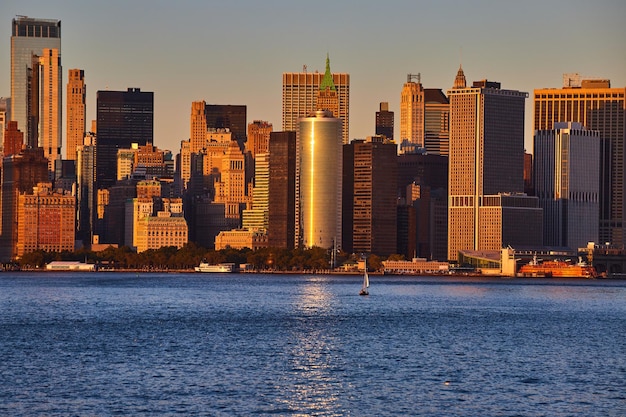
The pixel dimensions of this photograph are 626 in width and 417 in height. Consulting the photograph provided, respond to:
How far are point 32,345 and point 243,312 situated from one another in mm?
42160

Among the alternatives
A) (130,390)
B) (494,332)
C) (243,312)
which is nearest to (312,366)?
(130,390)

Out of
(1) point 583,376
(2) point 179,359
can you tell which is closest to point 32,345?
(2) point 179,359

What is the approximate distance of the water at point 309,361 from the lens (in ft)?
234

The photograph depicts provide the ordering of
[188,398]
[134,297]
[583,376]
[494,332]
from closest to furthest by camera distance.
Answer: [188,398]
[583,376]
[494,332]
[134,297]

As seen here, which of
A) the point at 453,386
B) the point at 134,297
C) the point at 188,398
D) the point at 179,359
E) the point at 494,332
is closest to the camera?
the point at 188,398

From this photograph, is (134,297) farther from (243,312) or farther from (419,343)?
(419,343)

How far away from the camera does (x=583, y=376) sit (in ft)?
271

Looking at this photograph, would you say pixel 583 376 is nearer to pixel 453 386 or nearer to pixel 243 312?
pixel 453 386

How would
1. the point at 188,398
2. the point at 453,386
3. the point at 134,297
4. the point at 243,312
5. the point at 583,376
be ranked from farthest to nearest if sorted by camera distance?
the point at 134,297
the point at 243,312
the point at 583,376
the point at 453,386
the point at 188,398

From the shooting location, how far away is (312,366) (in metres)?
85.8

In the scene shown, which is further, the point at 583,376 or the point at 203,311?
the point at 203,311

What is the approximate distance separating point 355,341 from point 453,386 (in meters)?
26.0

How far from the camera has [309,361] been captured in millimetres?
88625

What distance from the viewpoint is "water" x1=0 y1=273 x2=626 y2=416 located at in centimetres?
7125
